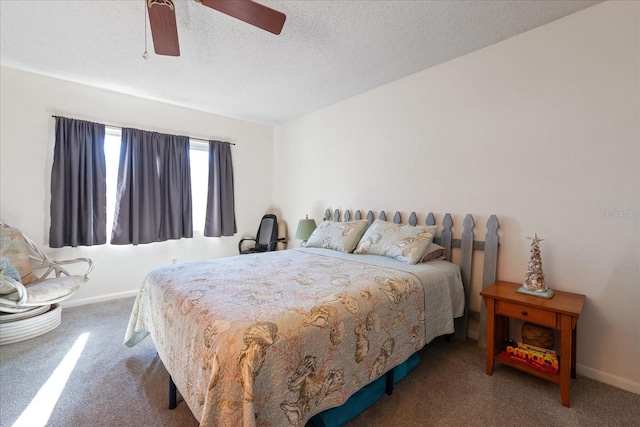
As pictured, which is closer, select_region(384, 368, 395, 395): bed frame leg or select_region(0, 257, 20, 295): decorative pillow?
select_region(384, 368, 395, 395): bed frame leg

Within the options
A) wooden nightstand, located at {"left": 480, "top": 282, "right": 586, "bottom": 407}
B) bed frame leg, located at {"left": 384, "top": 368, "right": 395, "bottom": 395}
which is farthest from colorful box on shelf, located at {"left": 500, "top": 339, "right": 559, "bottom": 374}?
bed frame leg, located at {"left": 384, "top": 368, "right": 395, "bottom": 395}

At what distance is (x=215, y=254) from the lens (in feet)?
14.0

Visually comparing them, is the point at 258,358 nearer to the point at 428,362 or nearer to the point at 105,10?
the point at 428,362

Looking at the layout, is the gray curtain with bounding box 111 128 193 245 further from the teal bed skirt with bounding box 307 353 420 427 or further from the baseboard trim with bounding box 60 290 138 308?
the teal bed skirt with bounding box 307 353 420 427

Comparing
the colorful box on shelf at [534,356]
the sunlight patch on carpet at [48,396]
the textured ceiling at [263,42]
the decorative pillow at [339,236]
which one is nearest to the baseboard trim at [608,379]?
the colorful box on shelf at [534,356]

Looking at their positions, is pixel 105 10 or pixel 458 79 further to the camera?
pixel 458 79

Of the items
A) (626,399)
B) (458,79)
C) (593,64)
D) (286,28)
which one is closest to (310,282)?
(286,28)

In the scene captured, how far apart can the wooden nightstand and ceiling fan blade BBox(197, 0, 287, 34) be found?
2.25 meters

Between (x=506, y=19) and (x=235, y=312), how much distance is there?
264 centimetres

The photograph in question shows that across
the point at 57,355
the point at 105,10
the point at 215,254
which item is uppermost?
the point at 105,10

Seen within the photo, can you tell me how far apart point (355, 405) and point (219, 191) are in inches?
135

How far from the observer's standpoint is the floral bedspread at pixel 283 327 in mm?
1043

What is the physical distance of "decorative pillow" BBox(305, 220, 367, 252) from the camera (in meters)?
2.83

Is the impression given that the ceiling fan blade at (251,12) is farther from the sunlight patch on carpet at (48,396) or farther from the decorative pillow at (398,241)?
the sunlight patch on carpet at (48,396)
